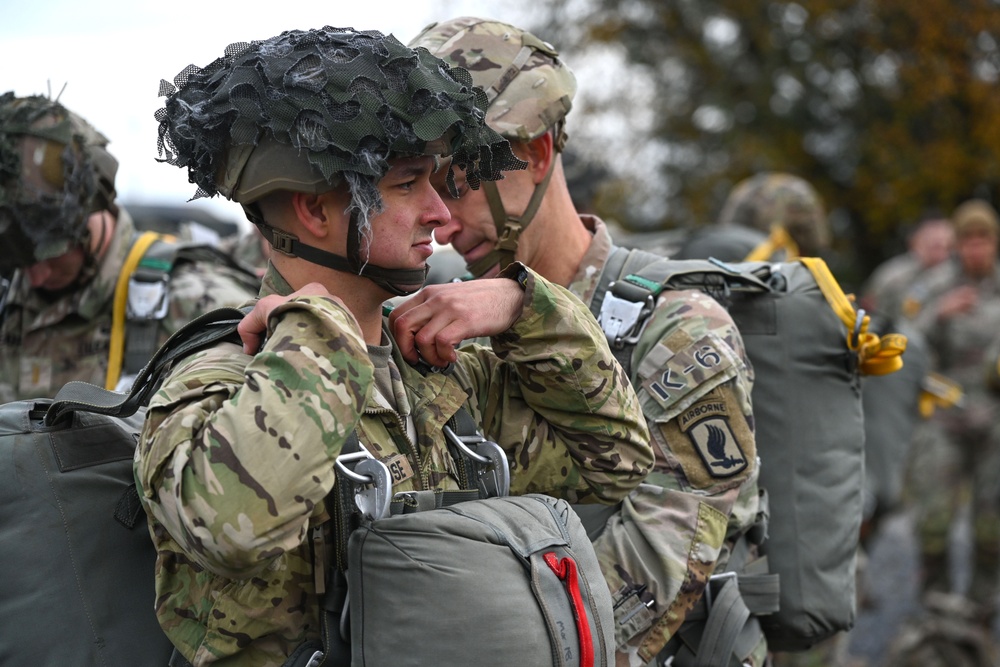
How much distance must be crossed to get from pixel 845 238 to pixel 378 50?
19771mm

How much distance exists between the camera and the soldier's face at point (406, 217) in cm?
248

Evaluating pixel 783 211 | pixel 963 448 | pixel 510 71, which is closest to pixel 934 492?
pixel 963 448

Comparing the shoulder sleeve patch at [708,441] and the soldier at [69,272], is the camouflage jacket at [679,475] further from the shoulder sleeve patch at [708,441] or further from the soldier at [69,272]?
the soldier at [69,272]

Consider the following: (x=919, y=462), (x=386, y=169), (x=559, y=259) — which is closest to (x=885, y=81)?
(x=919, y=462)

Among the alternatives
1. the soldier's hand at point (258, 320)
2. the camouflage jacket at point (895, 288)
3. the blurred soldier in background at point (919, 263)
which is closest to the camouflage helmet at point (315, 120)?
the soldier's hand at point (258, 320)

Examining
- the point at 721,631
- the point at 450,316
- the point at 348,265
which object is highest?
the point at 348,265

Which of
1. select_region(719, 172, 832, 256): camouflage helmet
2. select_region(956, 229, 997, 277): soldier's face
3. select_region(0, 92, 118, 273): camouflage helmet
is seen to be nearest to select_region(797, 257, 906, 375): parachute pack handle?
select_region(0, 92, 118, 273): camouflage helmet

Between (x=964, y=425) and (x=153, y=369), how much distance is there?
7953mm

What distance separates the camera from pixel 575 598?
7.63 ft

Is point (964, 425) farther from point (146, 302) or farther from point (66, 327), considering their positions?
point (66, 327)

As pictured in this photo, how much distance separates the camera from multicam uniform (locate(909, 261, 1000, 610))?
8414 mm

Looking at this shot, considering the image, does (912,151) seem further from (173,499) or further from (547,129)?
(173,499)

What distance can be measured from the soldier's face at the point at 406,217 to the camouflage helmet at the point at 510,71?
93 centimetres

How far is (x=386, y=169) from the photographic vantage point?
7.98 ft
